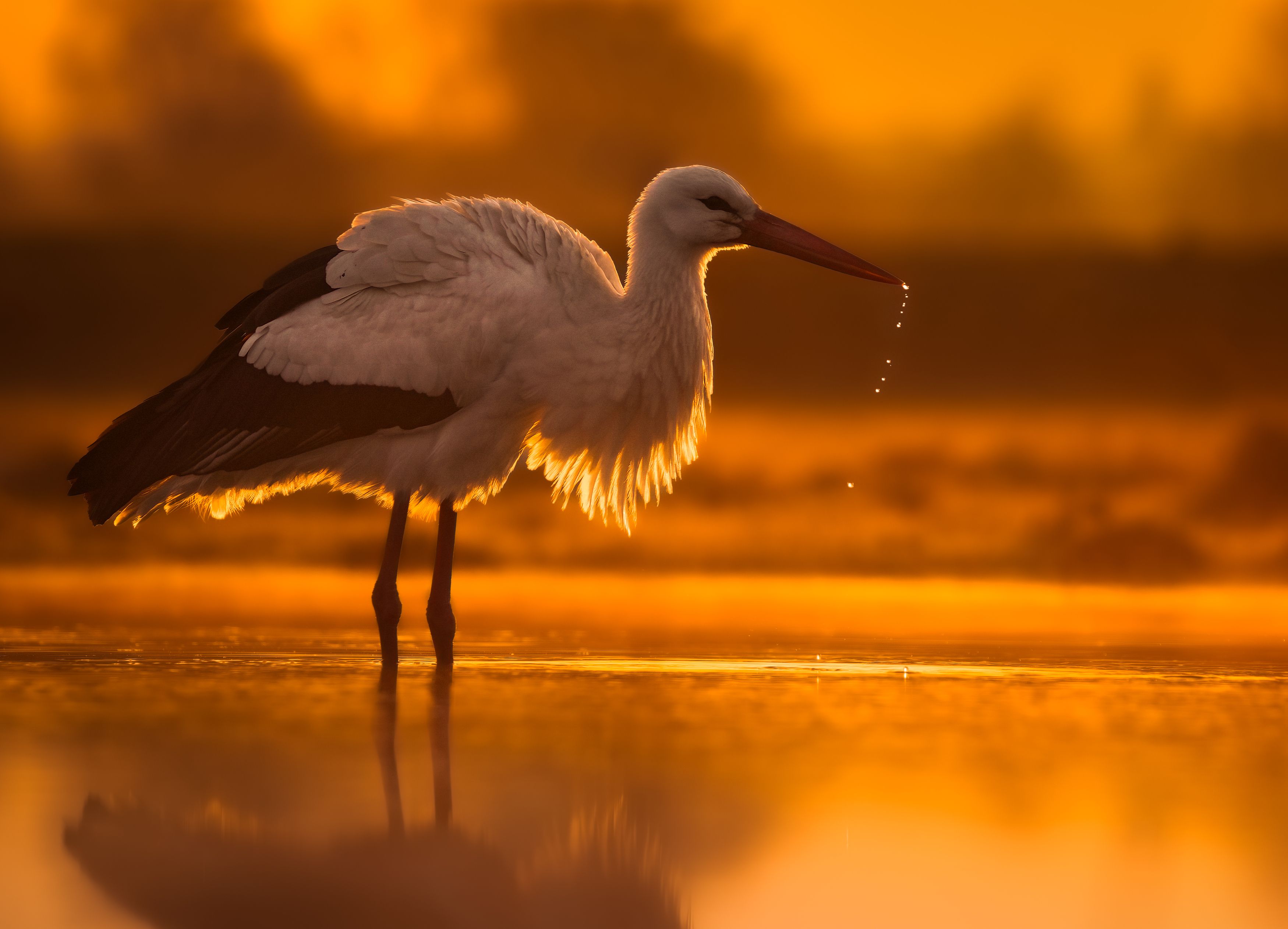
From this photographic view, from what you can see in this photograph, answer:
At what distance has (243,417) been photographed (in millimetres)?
7695

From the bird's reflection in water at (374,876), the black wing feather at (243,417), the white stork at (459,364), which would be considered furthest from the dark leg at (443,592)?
the bird's reflection in water at (374,876)

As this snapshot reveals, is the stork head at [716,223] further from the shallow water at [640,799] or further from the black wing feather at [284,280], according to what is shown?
the shallow water at [640,799]

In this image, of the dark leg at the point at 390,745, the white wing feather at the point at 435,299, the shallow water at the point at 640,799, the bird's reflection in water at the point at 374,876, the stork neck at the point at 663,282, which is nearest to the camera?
the bird's reflection in water at the point at 374,876

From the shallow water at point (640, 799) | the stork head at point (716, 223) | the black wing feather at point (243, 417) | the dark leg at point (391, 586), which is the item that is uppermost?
the stork head at point (716, 223)

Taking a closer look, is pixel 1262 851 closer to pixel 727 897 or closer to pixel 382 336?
pixel 727 897

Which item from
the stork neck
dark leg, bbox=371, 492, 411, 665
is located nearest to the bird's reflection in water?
dark leg, bbox=371, 492, 411, 665

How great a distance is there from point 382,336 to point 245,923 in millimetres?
4879

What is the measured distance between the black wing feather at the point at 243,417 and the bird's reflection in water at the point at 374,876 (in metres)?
3.81

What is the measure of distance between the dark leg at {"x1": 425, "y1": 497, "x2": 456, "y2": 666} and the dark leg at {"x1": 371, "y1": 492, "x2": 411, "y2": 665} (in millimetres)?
174

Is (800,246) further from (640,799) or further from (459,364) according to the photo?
(640,799)

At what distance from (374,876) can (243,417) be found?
4816mm

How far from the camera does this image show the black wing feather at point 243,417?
7.57 m

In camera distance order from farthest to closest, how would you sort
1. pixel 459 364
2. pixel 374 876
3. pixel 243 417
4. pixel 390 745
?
pixel 243 417 < pixel 459 364 < pixel 390 745 < pixel 374 876

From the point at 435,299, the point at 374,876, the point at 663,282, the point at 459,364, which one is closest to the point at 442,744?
the point at 374,876
